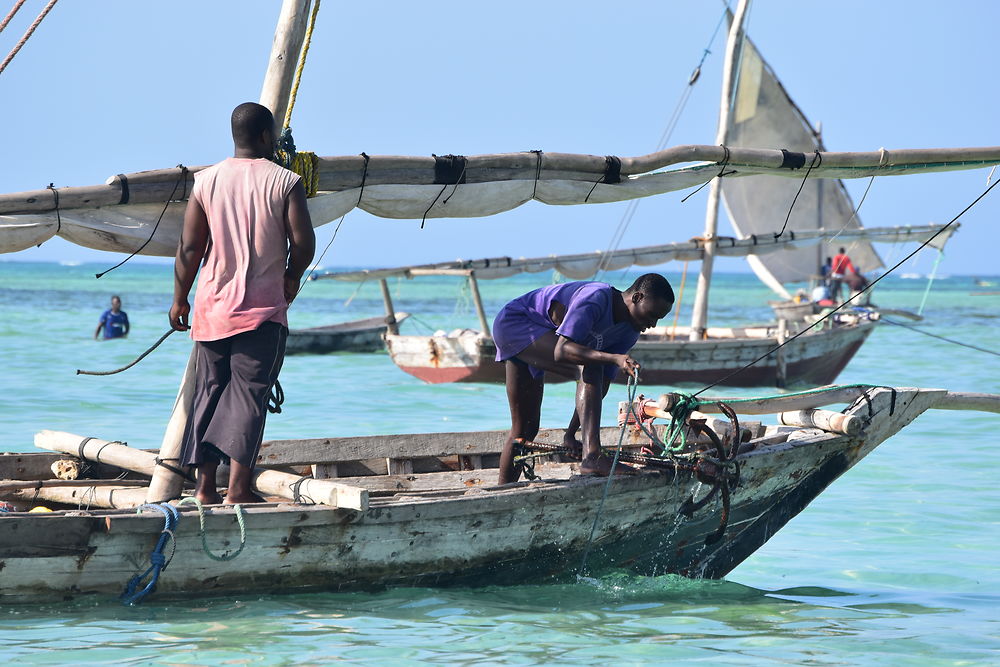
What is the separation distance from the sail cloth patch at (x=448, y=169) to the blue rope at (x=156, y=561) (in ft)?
6.92

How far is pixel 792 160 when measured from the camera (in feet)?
21.9

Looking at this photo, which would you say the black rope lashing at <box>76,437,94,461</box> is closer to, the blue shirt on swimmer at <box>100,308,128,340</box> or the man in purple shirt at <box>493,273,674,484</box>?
the man in purple shirt at <box>493,273,674,484</box>

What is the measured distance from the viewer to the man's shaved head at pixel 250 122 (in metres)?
4.90

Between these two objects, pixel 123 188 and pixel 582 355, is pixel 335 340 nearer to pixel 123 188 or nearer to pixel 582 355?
pixel 582 355

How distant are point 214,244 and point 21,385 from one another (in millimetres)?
13054

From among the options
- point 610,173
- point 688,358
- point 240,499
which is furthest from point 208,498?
point 688,358

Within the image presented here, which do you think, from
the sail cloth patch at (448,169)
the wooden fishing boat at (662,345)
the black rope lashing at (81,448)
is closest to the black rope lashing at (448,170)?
the sail cloth patch at (448,169)

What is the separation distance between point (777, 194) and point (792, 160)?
2052 cm

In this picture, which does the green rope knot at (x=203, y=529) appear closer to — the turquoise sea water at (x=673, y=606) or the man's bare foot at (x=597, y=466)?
the turquoise sea water at (x=673, y=606)

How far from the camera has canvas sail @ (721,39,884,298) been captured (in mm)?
24453

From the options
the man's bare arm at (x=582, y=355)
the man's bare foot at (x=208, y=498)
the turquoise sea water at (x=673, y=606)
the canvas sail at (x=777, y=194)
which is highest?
the canvas sail at (x=777, y=194)

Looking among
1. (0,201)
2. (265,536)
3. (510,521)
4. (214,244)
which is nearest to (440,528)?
(510,521)

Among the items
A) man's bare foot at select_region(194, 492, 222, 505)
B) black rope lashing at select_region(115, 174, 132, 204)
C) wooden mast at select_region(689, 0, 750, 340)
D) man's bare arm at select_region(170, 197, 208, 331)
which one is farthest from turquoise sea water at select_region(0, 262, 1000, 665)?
wooden mast at select_region(689, 0, 750, 340)

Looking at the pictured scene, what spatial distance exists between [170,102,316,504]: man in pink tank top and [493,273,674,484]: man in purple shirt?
4.39 ft
